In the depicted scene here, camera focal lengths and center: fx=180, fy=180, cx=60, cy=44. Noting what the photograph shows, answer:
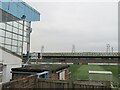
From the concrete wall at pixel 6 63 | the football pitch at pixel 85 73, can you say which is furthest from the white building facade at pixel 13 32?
the football pitch at pixel 85 73

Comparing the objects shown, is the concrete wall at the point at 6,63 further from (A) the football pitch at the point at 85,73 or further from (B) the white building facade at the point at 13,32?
(A) the football pitch at the point at 85,73

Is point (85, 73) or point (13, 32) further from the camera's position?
point (85, 73)

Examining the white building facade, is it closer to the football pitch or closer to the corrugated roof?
the corrugated roof

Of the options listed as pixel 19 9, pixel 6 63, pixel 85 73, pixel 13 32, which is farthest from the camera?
pixel 85 73

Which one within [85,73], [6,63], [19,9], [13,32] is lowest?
[85,73]

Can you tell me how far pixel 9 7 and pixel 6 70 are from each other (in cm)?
607

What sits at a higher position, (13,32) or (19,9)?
(19,9)

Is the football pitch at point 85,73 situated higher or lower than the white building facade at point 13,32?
lower

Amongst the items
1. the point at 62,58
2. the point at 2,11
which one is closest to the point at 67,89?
the point at 2,11

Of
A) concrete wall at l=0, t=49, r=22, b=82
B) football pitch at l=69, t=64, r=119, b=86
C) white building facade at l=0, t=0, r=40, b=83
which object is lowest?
football pitch at l=69, t=64, r=119, b=86

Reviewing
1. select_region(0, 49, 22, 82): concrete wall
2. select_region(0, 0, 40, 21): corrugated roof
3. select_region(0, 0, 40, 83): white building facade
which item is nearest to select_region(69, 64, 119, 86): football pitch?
select_region(0, 0, 40, 83): white building facade

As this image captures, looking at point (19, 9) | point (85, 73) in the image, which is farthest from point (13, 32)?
point (85, 73)

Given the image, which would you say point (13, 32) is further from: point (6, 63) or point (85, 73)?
point (85, 73)

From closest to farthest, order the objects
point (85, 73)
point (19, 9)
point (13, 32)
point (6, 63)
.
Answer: point (6, 63) < point (19, 9) < point (13, 32) < point (85, 73)
